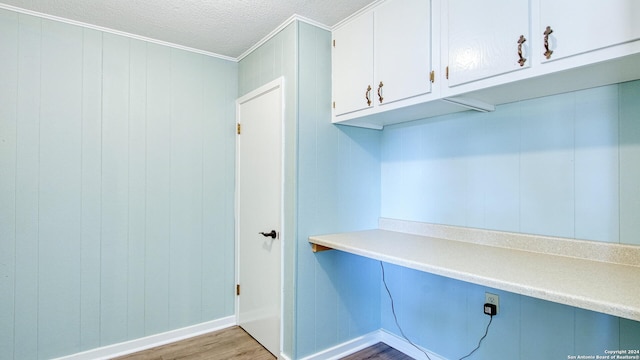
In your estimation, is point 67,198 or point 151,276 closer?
point 67,198

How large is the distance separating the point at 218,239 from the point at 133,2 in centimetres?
183

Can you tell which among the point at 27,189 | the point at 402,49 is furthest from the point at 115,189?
the point at 402,49

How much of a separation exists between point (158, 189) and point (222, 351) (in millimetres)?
1330

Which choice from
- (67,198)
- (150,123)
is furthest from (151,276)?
(150,123)

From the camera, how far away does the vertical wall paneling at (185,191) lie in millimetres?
2600

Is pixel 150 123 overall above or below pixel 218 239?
above

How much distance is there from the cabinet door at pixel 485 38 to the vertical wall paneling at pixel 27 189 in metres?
2.59

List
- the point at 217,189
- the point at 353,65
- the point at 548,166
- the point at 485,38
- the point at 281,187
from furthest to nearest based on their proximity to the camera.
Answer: the point at 217,189, the point at 281,187, the point at 353,65, the point at 548,166, the point at 485,38

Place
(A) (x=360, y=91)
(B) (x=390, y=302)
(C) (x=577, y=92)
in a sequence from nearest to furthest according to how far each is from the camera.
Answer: (C) (x=577, y=92) → (A) (x=360, y=91) → (B) (x=390, y=302)

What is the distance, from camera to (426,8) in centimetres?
171

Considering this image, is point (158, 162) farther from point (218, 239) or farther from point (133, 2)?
point (133, 2)

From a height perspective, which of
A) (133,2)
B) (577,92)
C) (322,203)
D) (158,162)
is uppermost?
(133,2)

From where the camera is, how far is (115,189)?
2.36m

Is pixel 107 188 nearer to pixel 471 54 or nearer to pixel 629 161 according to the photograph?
pixel 471 54
